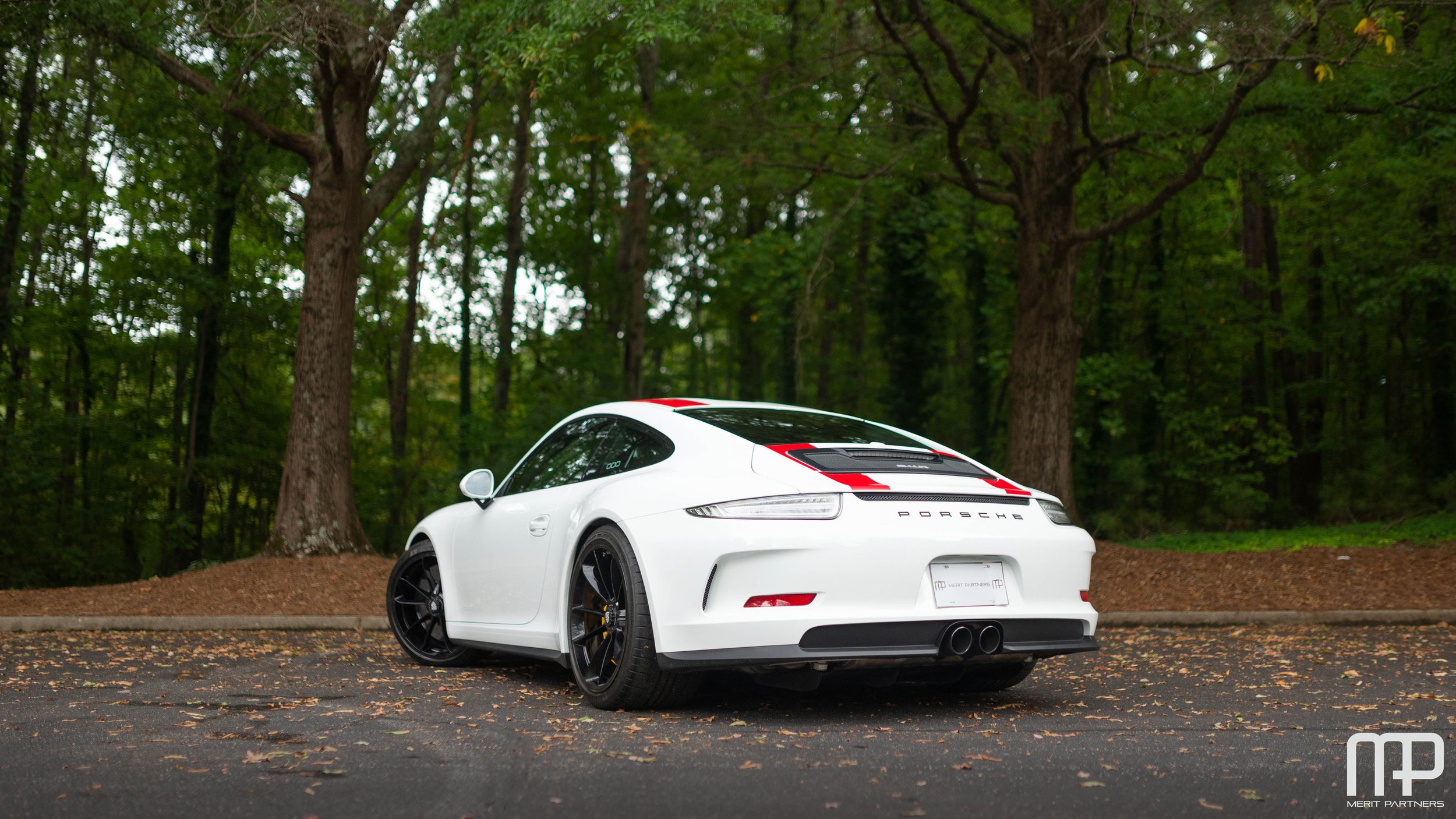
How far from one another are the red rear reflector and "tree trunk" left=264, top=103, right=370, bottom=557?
9.14 metres

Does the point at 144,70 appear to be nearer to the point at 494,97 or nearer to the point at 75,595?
the point at 494,97

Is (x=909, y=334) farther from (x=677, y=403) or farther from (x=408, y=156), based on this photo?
(x=677, y=403)

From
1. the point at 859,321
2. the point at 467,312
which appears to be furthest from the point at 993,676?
the point at 859,321

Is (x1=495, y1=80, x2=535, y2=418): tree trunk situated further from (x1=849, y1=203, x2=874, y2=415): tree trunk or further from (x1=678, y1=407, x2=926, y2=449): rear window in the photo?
(x1=678, y1=407, x2=926, y2=449): rear window

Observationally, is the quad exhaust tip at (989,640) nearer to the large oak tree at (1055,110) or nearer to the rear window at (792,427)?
the rear window at (792,427)

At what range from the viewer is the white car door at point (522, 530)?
5.86 metres

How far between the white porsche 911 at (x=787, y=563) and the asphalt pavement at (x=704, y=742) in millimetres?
277

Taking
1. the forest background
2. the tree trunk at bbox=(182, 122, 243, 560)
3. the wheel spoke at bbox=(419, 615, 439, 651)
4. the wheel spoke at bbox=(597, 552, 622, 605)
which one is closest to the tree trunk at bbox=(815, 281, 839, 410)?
the forest background

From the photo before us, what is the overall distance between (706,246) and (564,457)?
99.3ft

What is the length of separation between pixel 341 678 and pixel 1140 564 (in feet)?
27.9

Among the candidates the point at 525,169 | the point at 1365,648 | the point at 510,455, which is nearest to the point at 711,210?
the point at 525,169

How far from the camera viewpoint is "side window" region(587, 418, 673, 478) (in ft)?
17.9

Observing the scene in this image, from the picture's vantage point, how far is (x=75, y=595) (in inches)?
431

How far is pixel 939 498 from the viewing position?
4.91m
